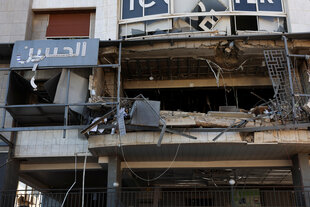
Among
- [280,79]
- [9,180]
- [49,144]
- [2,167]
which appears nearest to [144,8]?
[280,79]

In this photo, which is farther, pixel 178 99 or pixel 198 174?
pixel 178 99

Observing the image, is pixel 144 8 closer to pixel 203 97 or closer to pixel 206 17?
pixel 206 17

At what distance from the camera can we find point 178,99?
20891 millimetres

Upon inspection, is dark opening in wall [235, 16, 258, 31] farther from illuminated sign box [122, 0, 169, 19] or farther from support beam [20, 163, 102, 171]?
support beam [20, 163, 102, 171]

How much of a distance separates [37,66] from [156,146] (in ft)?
19.2

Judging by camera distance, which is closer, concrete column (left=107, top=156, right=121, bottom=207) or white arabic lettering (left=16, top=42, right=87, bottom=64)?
concrete column (left=107, top=156, right=121, bottom=207)

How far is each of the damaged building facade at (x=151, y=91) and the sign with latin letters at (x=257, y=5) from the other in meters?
0.05

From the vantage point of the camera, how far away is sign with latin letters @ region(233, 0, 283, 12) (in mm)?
17078

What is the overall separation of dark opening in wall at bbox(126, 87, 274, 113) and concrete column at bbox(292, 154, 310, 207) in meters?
4.06

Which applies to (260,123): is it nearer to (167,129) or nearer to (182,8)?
(167,129)

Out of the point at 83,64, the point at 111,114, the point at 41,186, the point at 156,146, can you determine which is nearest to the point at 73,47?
the point at 83,64

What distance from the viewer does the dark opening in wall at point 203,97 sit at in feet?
63.9

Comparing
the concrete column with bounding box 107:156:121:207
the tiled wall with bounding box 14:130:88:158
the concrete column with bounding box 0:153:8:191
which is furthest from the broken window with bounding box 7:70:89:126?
the concrete column with bounding box 107:156:121:207

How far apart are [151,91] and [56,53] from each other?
606 cm
